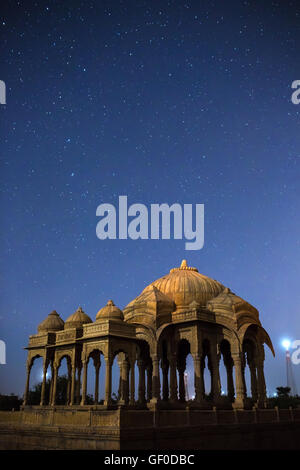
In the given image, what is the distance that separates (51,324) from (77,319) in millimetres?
2127

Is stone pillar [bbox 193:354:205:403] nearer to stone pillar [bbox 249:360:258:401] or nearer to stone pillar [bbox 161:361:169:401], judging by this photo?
stone pillar [bbox 249:360:258:401]

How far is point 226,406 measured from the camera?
76.1 ft

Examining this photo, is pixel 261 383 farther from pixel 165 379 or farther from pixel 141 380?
pixel 141 380

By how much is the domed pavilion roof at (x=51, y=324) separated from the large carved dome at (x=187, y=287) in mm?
7139

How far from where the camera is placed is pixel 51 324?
27797mm

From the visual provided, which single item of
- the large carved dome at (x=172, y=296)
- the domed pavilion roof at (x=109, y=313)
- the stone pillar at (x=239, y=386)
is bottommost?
the stone pillar at (x=239, y=386)

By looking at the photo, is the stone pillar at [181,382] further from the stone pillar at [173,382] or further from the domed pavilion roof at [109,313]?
the domed pavilion roof at [109,313]

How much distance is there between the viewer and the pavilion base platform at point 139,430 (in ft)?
44.1

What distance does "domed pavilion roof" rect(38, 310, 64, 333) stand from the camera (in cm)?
2772

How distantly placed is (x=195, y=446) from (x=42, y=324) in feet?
50.9

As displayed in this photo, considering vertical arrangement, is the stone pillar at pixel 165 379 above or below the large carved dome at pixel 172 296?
below


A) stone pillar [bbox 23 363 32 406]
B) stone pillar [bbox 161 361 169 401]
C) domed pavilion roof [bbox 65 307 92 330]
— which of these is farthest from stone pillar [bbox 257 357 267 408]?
stone pillar [bbox 23 363 32 406]

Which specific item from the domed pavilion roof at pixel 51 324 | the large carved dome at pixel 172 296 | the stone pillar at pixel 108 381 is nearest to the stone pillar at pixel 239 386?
the large carved dome at pixel 172 296
